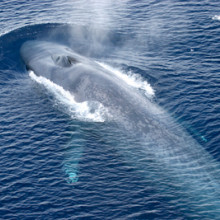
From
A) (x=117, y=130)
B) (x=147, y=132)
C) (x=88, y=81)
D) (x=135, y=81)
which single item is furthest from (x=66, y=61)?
(x=147, y=132)

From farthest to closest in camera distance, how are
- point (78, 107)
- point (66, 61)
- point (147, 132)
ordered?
1. point (66, 61)
2. point (78, 107)
3. point (147, 132)

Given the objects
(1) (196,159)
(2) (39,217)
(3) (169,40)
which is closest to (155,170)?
(1) (196,159)

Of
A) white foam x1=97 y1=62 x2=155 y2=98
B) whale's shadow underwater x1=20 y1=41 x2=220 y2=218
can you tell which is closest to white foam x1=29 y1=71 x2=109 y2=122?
whale's shadow underwater x1=20 y1=41 x2=220 y2=218

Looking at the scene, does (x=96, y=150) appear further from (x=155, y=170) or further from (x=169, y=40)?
(x=169, y=40)

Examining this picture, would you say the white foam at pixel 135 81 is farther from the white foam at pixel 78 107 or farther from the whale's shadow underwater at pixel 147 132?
the white foam at pixel 78 107

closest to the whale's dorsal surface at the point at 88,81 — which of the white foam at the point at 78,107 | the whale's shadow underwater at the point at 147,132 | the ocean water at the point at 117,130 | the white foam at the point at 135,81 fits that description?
the whale's shadow underwater at the point at 147,132

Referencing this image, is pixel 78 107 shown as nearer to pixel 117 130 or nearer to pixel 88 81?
pixel 88 81
